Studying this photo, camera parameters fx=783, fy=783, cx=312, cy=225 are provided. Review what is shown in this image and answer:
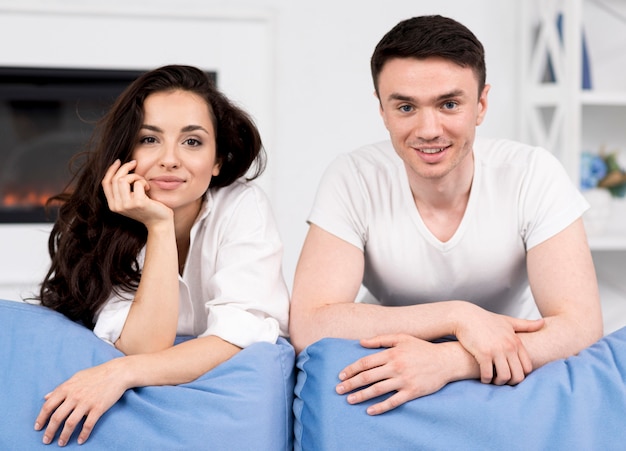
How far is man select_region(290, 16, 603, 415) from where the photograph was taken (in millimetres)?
1250

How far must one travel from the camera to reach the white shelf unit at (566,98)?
2883mm

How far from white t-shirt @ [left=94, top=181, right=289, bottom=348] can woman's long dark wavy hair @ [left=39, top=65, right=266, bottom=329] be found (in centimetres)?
4

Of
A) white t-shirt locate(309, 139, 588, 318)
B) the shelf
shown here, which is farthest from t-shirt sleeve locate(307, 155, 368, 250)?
the shelf

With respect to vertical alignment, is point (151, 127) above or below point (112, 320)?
above

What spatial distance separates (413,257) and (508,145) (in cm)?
33

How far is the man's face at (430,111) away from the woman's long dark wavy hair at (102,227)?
1.16 ft

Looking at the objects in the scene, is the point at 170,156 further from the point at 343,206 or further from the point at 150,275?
the point at 343,206

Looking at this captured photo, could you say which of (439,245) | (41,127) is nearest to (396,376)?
(439,245)

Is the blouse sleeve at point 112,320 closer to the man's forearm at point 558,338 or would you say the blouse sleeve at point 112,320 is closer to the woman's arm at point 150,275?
the woman's arm at point 150,275

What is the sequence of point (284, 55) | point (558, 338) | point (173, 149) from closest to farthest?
point (558, 338)
point (173, 149)
point (284, 55)

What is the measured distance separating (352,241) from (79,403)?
630 mm

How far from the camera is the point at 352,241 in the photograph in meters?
1.56

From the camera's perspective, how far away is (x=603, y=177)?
3.01 m

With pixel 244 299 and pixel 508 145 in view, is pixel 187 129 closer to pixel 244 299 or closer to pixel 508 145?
pixel 244 299
